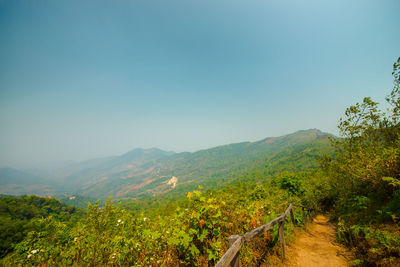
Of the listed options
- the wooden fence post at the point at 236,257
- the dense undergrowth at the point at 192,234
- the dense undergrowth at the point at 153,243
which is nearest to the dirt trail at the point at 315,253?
the dense undergrowth at the point at 192,234

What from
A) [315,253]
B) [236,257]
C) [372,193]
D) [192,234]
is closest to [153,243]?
[192,234]

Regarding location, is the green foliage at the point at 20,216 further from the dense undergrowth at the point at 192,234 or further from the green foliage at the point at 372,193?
the green foliage at the point at 372,193

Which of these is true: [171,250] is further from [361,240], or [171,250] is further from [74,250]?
[361,240]

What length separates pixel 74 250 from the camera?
3.38 meters

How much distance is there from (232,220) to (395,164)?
7.40 m

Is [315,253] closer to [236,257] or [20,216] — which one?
[236,257]

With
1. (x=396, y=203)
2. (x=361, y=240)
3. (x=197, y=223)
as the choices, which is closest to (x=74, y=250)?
(x=197, y=223)

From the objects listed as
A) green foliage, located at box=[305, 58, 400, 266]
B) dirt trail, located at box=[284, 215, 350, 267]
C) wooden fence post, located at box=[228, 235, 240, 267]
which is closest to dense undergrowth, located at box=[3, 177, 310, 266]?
wooden fence post, located at box=[228, 235, 240, 267]

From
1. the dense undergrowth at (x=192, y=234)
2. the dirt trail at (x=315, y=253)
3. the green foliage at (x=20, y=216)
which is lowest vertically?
the green foliage at (x=20, y=216)

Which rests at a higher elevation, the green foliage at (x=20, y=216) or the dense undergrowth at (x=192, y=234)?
the dense undergrowth at (x=192, y=234)

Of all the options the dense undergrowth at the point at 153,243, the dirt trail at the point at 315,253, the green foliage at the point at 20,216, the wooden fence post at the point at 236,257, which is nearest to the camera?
the wooden fence post at the point at 236,257

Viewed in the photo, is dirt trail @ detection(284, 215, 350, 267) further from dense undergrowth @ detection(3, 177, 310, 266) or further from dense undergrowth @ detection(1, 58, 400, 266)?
dense undergrowth @ detection(3, 177, 310, 266)

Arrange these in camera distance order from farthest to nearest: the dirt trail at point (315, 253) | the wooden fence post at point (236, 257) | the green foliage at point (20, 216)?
1. the green foliage at point (20, 216)
2. the dirt trail at point (315, 253)
3. the wooden fence post at point (236, 257)

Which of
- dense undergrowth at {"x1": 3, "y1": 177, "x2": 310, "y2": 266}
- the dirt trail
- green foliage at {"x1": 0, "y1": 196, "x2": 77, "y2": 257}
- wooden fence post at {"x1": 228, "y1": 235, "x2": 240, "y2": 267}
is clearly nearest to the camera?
wooden fence post at {"x1": 228, "y1": 235, "x2": 240, "y2": 267}
